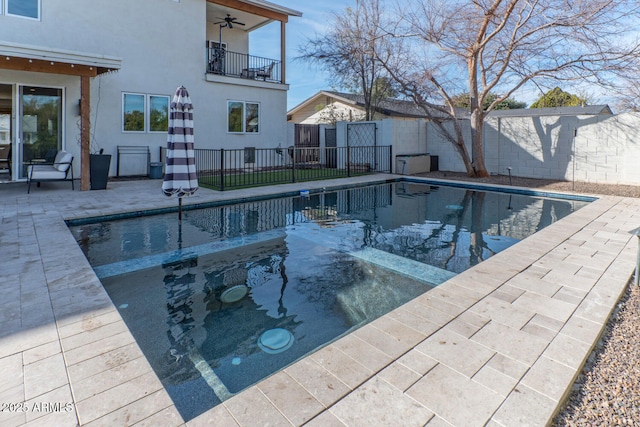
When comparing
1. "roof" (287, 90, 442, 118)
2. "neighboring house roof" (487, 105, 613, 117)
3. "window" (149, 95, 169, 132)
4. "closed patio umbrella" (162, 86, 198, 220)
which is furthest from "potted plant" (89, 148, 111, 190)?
Answer: "neighboring house roof" (487, 105, 613, 117)

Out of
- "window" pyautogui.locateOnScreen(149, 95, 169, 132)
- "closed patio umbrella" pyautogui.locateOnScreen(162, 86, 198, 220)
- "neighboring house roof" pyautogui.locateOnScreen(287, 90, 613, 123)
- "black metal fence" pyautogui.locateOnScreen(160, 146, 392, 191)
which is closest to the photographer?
"closed patio umbrella" pyautogui.locateOnScreen(162, 86, 198, 220)

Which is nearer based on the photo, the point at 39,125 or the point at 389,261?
the point at 389,261

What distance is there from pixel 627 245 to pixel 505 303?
2.75 meters

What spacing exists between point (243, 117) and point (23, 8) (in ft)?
20.7

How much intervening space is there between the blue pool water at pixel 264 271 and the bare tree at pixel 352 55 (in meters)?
8.64

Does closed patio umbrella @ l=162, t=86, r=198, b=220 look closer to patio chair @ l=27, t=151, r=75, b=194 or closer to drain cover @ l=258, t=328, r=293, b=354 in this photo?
drain cover @ l=258, t=328, r=293, b=354

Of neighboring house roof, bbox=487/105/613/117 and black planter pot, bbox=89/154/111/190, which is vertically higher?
neighboring house roof, bbox=487/105/613/117

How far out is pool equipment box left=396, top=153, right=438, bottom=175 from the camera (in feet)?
41.9

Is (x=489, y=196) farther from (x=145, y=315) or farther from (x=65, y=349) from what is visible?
(x=65, y=349)

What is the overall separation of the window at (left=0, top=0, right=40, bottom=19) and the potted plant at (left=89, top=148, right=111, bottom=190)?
4.09m

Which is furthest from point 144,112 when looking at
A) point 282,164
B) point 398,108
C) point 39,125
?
point 398,108

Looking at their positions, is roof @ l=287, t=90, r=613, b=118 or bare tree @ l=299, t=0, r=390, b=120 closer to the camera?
bare tree @ l=299, t=0, r=390, b=120

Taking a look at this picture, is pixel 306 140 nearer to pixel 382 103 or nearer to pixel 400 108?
pixel 382 103

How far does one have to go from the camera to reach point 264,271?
424 centimetres
